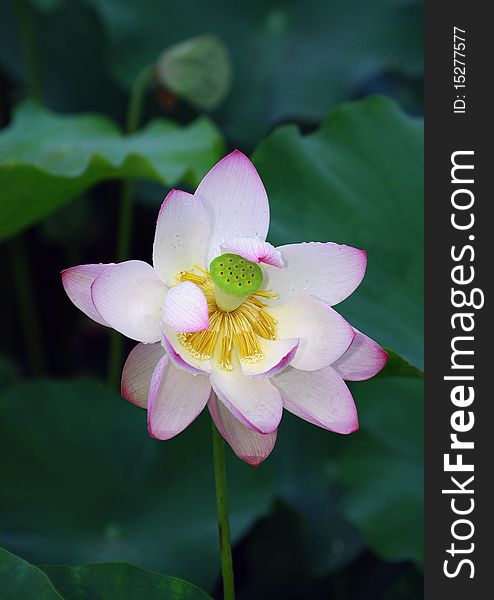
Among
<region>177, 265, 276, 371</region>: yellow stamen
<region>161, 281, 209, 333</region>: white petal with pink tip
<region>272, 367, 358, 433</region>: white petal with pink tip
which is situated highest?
<region>161, 281, 209, 333</region>: white petal with pink tip

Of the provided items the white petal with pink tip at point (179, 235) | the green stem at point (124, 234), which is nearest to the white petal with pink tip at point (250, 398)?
the white petal with pink tip at point (179, 235)

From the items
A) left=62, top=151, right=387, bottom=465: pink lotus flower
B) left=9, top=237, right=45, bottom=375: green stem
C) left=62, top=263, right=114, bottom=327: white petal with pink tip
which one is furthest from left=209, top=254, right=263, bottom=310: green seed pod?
left=9, top=237, right=45, bottom=375: green stem

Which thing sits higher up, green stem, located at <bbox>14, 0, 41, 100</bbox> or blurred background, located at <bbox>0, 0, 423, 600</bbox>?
green stem, located at <bbox>14, 0, 41, 100</bbox>

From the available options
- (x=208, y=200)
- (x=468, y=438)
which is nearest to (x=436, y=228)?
(x=468, y=438)

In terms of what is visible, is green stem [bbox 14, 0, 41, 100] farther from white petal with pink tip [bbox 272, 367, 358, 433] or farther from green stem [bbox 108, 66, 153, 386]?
white petal with pink tip [bbox 272, 367, 358, 433]

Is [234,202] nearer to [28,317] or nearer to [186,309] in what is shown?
[186,309]

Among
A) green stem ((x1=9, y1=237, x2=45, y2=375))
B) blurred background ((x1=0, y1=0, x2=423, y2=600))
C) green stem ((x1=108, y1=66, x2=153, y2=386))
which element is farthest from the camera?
green stem ((x1=9, y1=237, x2=45, y2=375))

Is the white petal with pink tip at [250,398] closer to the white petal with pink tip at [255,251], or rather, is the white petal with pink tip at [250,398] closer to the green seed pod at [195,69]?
the white petal with pink tip at [255,251]

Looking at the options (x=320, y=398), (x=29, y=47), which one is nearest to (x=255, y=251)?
(x=320, y=398)
